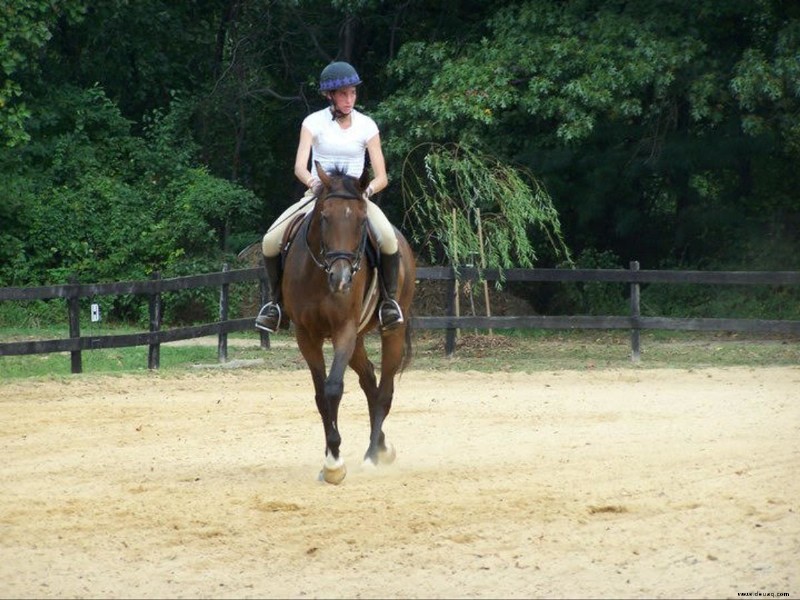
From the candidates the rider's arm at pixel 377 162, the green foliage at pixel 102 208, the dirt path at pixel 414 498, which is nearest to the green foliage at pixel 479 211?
the dirt path at pixel 414 498

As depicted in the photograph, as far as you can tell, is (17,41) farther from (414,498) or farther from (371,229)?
(414,498)

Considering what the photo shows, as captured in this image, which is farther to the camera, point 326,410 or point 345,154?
point 345,154

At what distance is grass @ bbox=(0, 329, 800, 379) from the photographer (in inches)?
669

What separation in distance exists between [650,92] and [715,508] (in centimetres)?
1393

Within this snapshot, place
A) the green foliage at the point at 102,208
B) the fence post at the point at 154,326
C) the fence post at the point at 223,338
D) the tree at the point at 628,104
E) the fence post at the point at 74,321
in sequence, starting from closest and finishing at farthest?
1. the fence post at the point at 74,321
2. the fence post at the point at 154,326
3. the fence post at the point at 223,338
4. the tree at the point at 628,104
5. the green foliage at the point at 102,208

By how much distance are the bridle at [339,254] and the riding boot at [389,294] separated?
1.47 feet

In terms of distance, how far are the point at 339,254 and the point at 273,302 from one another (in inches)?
56.4

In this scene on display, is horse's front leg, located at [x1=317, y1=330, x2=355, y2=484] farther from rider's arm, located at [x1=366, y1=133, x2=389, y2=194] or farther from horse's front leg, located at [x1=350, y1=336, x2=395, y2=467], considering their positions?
rider's arm, located at [x1=366, y1=133, x2=389, y2=194]

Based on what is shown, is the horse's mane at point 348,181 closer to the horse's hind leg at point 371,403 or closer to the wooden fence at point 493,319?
the horse's hind leg at point 371,403

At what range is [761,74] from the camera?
18984mm

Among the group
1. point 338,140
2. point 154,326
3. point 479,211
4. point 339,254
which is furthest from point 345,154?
point 479,211

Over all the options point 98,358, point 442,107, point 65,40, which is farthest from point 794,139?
point 65,40

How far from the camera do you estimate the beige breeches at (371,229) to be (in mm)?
9734

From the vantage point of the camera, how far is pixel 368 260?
32.0 feet
